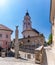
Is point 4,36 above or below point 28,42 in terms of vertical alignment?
above

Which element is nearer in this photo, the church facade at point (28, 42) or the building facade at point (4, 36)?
the church facade at point (28, 42)

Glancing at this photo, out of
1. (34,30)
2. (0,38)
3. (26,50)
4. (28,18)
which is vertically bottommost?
(26,50)

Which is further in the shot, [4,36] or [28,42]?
[28,42]

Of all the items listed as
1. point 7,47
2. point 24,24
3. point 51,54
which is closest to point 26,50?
point 7,47

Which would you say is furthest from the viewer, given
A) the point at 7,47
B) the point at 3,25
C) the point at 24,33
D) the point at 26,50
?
the point at 24,33

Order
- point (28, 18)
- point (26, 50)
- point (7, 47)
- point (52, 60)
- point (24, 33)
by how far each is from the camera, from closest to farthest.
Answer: point (52, 60)
point (26, 50)
point (7, 47)
point (24, 33)
point (28, 18)

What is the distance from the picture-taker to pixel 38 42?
4541cm

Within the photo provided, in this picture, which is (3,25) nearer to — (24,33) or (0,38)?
(0,38)

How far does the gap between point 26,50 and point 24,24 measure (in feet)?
108

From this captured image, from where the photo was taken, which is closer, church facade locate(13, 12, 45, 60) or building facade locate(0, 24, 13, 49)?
church facade locate(13, 12, 45, 60)

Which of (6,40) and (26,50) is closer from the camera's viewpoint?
(26,50)

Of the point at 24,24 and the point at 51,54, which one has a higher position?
the point at 24,24

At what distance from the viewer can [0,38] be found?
43406mm

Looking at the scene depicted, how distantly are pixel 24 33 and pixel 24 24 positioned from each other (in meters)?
12.9
